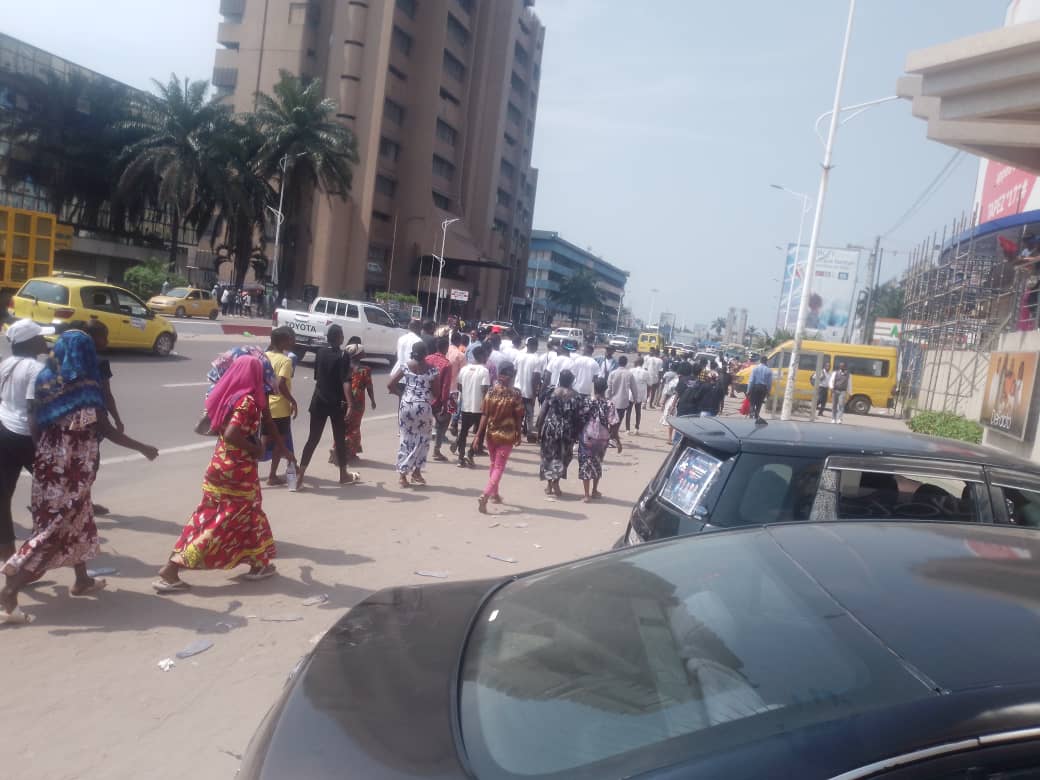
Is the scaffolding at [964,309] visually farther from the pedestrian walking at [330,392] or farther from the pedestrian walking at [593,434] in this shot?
the pedestrian walking at [330,392]

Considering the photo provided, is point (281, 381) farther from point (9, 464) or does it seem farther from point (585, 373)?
point (585, 373)

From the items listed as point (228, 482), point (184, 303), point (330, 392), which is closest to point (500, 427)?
point (330, 392)

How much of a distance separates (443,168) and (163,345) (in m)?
49.1

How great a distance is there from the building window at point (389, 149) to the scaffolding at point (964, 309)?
134 feet

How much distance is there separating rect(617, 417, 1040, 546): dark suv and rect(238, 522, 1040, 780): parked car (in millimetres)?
1440

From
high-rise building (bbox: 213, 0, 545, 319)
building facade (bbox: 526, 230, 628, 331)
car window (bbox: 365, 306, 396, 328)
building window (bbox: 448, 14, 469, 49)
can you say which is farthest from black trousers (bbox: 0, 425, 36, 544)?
building facade (bbox: 526, 230, 628, 331)

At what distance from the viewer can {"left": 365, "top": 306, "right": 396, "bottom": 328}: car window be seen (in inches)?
995

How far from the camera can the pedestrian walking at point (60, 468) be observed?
465cm

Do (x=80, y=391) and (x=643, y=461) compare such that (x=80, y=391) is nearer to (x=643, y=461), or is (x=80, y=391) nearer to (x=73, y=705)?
(x=73, y=705)

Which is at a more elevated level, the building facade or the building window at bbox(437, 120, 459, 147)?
the building window at bbox(437, 120, 459, 147)

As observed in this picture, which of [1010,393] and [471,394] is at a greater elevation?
[1010,393]

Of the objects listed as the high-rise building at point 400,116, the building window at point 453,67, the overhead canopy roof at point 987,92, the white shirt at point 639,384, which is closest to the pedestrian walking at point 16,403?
the white shirt at point 639,384

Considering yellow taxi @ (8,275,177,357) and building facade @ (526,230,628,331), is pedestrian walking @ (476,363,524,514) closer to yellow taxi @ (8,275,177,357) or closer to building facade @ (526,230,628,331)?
yellow taxi @ (8,275,177,357)

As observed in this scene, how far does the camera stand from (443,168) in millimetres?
66375
